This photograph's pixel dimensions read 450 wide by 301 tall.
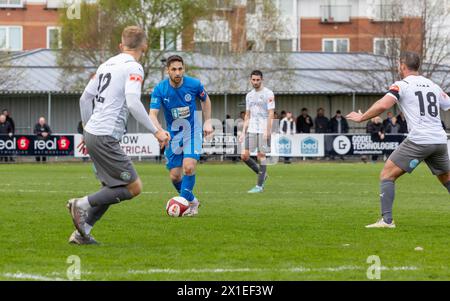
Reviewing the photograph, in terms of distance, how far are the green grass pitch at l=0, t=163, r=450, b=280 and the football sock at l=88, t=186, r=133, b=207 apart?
0.47 m

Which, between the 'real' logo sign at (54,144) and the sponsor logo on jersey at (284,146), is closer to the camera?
the 'real' logo sign at (54,144)

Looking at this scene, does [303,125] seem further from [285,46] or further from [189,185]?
[189,185]

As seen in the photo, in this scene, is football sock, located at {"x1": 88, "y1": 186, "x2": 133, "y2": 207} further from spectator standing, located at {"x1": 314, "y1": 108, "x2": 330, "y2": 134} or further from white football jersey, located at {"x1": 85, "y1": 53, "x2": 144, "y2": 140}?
spectator standing, located at {"x1": 314, "y1": 108, "x2": 330, "y2": 134}

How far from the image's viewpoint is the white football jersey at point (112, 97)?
10.7 meters

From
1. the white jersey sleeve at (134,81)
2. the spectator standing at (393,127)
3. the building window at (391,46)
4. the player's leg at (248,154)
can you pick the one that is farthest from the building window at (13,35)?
Result: the white jersey sleeve at (134,81)

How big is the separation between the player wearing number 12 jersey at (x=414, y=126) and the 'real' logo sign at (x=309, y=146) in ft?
92.9

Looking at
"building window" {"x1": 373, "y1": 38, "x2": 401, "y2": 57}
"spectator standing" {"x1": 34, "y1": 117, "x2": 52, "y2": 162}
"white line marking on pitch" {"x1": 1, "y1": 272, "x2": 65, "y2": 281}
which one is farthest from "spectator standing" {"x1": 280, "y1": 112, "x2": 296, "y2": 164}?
"white line marking on pitch" {"x1": 1, "y1": 272, "x2": 65, "y2": 281}

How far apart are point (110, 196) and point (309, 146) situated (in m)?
31.0

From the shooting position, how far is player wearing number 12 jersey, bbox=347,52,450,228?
12672mm

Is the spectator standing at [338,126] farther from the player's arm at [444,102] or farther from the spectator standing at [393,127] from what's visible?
the player's arm at [444,102]

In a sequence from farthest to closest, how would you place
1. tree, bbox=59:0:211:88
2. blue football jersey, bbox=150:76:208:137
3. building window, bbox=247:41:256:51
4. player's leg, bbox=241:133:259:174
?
1. building window, bbox=247:41:256:51
2. tree, bbox=59:0:211:88
3. player's leg, bbox=241:133:259:174
4. blue football jersey, bbox=150:76:208:137
